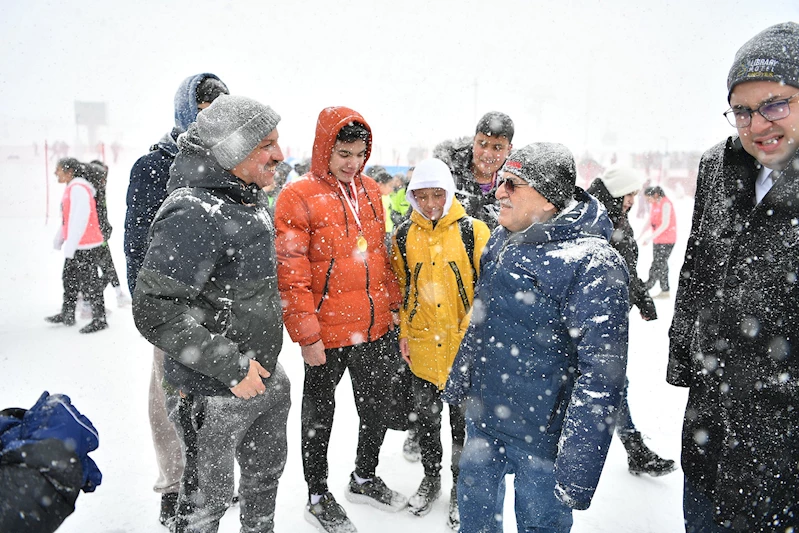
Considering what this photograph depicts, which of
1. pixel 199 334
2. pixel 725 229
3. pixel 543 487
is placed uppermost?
pixel 725 229

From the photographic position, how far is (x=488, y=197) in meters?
3.44

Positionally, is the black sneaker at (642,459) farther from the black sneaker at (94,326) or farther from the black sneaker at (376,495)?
the black sneaker at (94,326)

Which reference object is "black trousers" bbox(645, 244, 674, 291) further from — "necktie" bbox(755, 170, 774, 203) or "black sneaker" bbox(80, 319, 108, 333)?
"black sneaker" bbox(80, 319, 108, 333)

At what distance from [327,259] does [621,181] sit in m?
1.94

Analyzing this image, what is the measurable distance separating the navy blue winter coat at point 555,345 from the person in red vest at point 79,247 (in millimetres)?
5965

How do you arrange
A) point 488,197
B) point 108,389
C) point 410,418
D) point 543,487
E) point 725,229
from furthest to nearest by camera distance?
point 108,389 → point 488,197 → point 410,418 → point 543,487 → point 725,229

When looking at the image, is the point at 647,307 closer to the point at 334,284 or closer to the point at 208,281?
the point at 334,284

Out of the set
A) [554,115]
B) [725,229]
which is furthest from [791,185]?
[554,115]

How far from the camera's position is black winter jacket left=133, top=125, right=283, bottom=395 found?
178 cm

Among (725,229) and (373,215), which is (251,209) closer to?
(373,215)

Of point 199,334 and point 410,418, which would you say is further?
point 410,418

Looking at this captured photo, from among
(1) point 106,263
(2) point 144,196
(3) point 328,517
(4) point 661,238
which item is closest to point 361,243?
(2) point 144,196

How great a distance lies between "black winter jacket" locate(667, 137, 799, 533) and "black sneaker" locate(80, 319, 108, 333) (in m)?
6.77

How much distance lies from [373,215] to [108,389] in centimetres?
340
